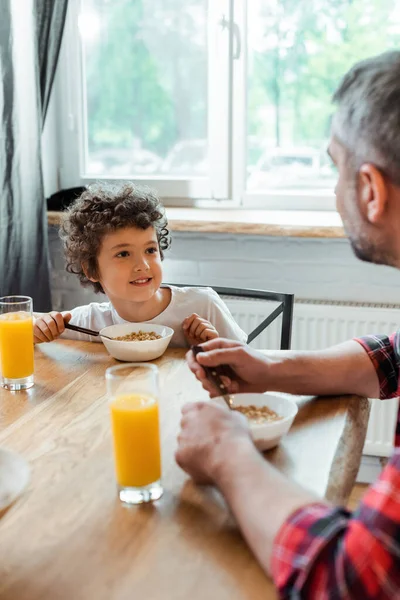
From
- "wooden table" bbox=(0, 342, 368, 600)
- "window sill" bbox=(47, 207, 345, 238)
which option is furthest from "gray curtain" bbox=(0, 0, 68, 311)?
"wooden table" bbox=(0, 342, 368, 600)

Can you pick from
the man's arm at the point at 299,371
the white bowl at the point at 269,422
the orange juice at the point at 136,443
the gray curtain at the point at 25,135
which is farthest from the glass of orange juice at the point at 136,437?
the gray curtain at the point at 25,135

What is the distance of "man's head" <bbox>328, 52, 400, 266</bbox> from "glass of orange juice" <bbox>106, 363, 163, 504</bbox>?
0.38 meters

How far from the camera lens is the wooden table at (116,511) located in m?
0.78

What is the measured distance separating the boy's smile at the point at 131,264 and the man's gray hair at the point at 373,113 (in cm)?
82

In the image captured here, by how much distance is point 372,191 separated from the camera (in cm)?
98

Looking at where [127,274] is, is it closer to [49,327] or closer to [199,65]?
[49,327]

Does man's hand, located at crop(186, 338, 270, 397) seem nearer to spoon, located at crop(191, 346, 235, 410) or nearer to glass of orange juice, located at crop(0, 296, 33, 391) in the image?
Result: spoon, located at crop(191, 346, 235, 410)

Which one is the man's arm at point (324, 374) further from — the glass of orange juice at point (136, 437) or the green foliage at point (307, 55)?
the green foliage at point (307, 55)

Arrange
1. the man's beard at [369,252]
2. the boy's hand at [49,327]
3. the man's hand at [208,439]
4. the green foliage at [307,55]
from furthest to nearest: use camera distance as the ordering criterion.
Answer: the green foliage at [307,55] < the boy's hand at [49,327] < the man's beard at [369,252] < the man's hand at [208,439]

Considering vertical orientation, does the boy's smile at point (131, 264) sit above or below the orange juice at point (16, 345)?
above

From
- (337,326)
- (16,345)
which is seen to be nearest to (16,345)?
(16,345)

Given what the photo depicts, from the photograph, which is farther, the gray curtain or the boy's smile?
the gray curtain

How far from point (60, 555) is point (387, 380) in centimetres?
74

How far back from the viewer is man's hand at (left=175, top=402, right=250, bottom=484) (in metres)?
0.94
